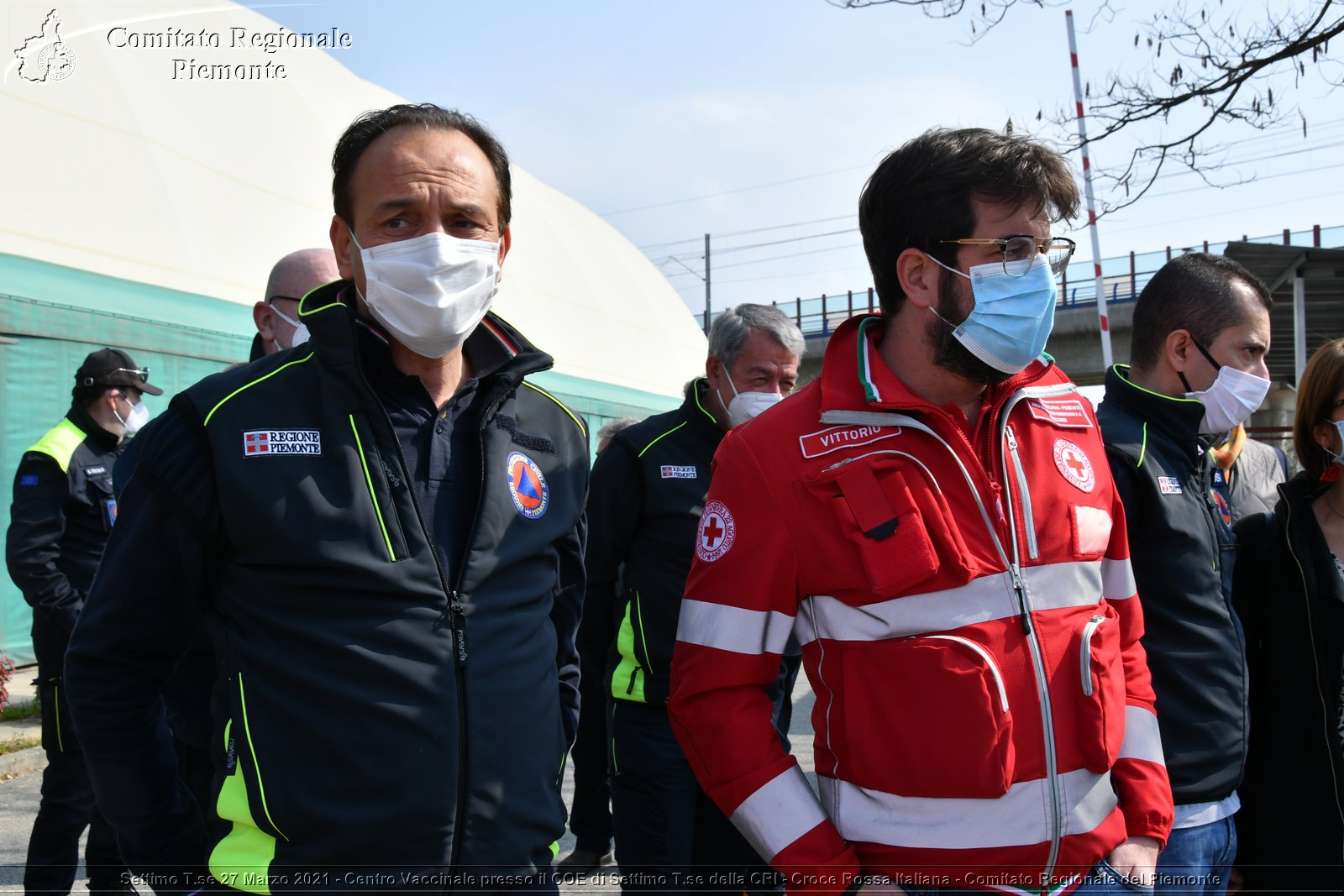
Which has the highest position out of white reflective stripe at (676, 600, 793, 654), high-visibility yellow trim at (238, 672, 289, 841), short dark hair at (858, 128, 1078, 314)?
short dark hair at (858, 128, 1078, 314)

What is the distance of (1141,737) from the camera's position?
6.95 ft

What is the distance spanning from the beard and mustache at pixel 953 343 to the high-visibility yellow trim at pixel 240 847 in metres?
1.55

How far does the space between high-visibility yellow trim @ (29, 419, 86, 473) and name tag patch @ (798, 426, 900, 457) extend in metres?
4.53

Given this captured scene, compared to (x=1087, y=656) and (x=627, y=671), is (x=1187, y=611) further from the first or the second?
(x=627, y=671)

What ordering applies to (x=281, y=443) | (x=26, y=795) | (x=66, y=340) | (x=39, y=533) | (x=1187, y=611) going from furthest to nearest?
1. (x=66, y=340)
2. (x=26, y=795)
3. (x=39, y=533)
4. (x=1187, y=611)
5. (x=281, y=443)

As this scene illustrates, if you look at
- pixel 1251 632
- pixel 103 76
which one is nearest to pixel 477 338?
pixel 1251 632

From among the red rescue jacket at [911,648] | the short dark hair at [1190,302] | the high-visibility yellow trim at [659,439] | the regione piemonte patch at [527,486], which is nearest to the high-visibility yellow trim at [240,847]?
the regione piemonte patch at [527,486]

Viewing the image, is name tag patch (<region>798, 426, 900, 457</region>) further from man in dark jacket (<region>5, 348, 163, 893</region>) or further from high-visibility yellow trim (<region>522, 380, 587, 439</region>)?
man in dark jacket (<region>5, 348, 163, 893</region>)

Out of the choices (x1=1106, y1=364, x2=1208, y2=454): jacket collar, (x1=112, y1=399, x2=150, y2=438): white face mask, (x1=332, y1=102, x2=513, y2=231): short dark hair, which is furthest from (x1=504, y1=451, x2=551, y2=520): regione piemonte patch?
(x1=112, y1=399, x2=150, y2=438): white face mask

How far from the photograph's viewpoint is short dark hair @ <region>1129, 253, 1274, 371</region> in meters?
3.18

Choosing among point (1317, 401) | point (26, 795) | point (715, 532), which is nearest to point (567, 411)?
point (715, 532)

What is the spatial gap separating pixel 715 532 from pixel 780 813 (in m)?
0.55

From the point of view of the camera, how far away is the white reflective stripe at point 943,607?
186 centimetres

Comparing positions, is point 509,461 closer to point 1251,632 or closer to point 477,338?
point 477,338
